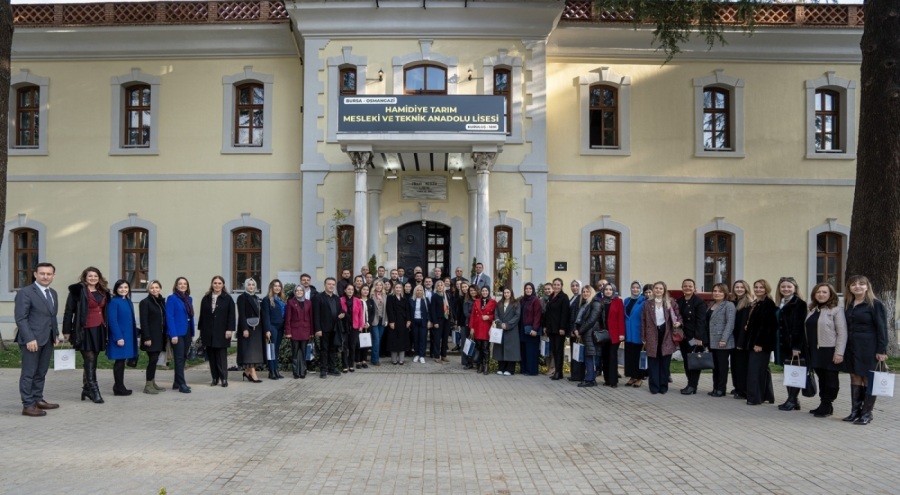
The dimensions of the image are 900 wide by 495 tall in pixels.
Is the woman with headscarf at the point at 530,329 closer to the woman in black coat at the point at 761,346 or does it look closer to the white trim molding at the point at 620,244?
the woman in black coat at the point at 761,346

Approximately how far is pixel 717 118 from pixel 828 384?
12.9 m

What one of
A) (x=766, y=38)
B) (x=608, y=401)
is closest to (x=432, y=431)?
(x=608, y=401)

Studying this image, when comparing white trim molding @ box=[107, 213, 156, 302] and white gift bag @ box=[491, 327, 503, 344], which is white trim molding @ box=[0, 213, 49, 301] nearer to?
white trim molding @ box=[107, 213, 156, 302]

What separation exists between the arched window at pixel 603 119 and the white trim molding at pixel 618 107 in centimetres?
18

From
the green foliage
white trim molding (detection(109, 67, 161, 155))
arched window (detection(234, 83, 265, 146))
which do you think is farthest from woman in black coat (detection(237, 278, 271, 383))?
the green foliage

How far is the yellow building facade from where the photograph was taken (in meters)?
20.0

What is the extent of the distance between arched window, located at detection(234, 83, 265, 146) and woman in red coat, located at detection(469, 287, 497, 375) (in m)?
9.84

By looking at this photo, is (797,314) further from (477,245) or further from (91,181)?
(91,181)

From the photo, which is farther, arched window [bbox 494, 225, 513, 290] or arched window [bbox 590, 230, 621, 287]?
arched window [bbox 590, 230, 621, 287]

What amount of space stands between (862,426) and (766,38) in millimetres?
14563

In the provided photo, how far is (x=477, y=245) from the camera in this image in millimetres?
17531

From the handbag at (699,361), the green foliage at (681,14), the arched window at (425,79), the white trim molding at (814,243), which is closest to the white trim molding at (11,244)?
the arched window at (425,79)

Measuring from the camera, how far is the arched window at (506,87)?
19392mm

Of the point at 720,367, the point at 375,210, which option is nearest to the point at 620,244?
the point at 375,210
